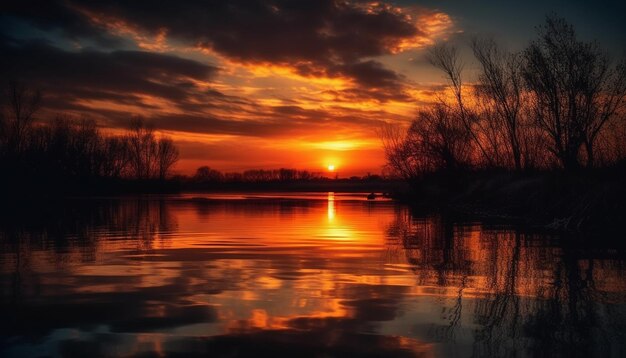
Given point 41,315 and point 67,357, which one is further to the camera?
point 41,315

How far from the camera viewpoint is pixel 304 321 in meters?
6.51

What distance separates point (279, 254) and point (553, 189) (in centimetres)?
1586

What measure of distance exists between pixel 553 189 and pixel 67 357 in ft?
75.0

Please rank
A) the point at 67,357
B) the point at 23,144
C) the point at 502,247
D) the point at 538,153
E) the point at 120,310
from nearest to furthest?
the point at 67,357 < the point at 120,310 < the point at 502,247 < the point at 538,153 < the point at 23,144

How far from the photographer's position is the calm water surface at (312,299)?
5.53 m

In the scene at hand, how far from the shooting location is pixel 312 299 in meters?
7.79

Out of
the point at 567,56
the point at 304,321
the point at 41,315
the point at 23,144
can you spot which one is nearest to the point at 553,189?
the point at 567,56

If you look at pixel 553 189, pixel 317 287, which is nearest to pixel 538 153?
pixel 553 189

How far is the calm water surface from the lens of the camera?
5.53m

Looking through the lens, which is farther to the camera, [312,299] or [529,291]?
[529,291]

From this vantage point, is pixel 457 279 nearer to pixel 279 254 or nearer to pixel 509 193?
pixel 279 254

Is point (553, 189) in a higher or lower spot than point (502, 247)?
higher

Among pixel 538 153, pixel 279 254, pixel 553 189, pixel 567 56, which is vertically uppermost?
pixel 567 56

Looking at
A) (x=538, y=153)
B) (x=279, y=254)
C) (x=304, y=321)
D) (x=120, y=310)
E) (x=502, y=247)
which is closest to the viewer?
(x=304, y=321)
